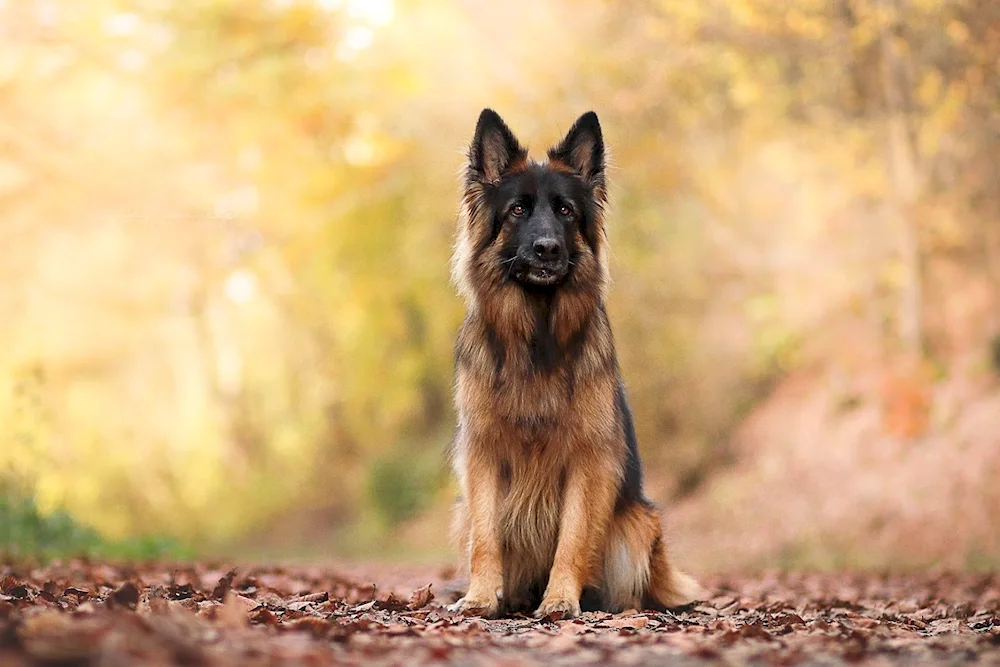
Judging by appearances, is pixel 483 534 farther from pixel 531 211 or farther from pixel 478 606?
pixel 531 211

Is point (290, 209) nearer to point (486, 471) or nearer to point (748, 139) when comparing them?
point (748, 139)

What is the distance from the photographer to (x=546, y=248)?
5.13m

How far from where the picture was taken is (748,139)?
16.7 meters

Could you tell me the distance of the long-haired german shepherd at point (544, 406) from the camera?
5.14 m

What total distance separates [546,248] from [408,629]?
2008mm

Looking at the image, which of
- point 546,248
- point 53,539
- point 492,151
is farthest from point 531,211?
point 53,539

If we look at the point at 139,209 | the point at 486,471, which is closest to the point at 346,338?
the point at 139,209

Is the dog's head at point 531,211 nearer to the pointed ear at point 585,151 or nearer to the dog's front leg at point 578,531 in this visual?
the pointed ear at point 585,151

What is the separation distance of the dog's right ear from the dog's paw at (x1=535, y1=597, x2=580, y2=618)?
2132 mm

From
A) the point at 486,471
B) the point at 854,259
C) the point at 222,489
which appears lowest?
the point at 486,471

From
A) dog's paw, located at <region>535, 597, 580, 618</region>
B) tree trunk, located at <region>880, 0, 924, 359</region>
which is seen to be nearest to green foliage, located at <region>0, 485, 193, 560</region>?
dog's paw, located at <region>535, 597, 580, 618</region>

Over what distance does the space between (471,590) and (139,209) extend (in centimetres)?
1230

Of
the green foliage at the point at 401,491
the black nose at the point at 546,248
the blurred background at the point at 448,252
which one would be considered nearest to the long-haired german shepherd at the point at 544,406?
the black nose at the point at 546,248

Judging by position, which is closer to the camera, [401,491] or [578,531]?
[578,531]
